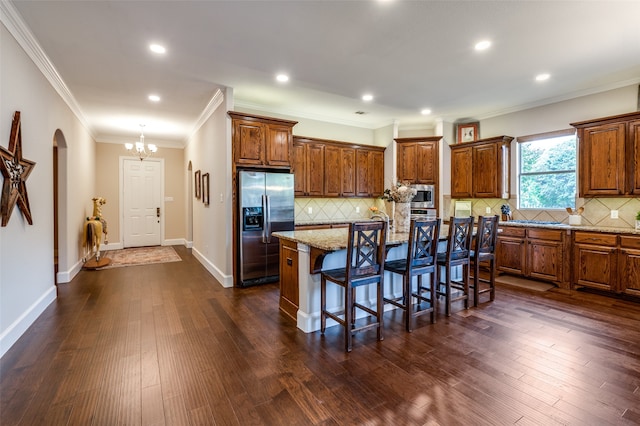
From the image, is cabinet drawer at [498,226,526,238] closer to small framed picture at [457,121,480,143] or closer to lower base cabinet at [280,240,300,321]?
small framed picture at [457,121,480,143]

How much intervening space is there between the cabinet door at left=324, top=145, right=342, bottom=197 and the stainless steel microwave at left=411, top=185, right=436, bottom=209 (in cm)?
157

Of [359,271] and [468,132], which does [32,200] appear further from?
[468,132]

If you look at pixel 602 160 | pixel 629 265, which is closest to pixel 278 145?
pixel 602 160

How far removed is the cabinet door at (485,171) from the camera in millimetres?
5523

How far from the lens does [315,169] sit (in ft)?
19.2

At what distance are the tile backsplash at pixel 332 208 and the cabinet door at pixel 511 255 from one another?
2.46 metres

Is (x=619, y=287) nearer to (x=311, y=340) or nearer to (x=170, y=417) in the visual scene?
(x=311, y=340)

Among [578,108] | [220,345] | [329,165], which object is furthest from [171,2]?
[578,108]

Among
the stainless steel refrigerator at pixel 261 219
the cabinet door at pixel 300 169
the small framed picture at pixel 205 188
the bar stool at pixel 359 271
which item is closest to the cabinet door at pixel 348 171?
the cabinet door at pixel 300 169

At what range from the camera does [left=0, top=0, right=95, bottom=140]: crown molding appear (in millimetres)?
2600

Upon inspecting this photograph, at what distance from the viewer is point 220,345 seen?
2732 millimetres

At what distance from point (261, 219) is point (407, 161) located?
339cm

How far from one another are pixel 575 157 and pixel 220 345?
5.64m

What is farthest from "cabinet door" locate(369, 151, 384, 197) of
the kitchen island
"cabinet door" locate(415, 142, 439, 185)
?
the kitchen island
